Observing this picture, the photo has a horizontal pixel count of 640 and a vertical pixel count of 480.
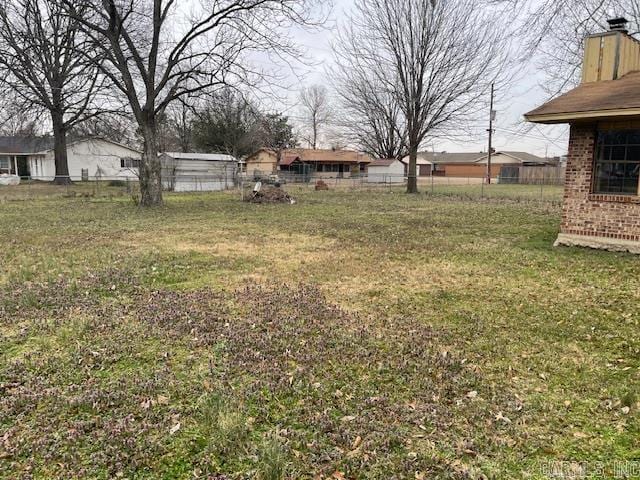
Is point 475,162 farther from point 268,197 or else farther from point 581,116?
point 581,116

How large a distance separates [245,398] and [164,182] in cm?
2720

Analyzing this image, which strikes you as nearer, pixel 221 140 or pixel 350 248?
pixel 350 248

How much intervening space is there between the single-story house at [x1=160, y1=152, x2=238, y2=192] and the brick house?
23519mm

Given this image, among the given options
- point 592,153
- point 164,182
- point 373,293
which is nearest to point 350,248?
point 373,293

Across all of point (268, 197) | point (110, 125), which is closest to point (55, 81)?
point (110, 125)

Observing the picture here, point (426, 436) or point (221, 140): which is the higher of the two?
point (221, 140)

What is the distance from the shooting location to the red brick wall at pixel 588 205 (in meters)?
8.41

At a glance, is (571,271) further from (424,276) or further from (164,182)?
(164,182)

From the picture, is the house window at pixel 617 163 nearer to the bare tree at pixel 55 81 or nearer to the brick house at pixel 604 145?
Result: the brick house at pixel 604 145

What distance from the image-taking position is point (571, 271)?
23.6 feet

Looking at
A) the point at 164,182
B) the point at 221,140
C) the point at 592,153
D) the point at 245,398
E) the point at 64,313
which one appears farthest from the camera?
the point at 221,140

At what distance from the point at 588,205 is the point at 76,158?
41.6m

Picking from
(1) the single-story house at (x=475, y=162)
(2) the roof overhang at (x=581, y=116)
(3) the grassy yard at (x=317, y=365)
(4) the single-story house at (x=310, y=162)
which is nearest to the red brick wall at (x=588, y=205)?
(2) the roof overhang at (x=581, y=116)

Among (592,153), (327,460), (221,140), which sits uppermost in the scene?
(221,140)
